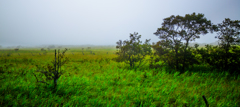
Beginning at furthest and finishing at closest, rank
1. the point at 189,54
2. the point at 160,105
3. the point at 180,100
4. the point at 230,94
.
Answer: the point at 189,54 < the point at 230,94 < the point at 180,100 < the point at 160,105

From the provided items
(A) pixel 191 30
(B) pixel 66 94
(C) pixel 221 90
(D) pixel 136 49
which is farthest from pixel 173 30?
(B) pixel 66 94

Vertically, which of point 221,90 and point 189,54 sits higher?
point 189,54

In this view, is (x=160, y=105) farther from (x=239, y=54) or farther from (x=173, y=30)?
(x=239, y=54)

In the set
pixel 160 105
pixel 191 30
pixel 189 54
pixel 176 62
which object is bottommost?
pixel 160 105

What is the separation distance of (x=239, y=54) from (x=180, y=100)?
28.1 feet

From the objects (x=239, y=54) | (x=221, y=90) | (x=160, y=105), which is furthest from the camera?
(x=239, y=54)

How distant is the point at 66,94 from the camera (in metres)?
6.18

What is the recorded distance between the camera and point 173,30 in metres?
11.3

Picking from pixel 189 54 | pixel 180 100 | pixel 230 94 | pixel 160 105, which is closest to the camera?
pixel 160 105

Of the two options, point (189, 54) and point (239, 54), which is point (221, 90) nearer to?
point (189, 54)

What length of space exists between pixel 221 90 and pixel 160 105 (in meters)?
4.63

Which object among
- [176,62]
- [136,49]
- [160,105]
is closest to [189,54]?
[176,62]

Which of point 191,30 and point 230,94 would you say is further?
point 191,30

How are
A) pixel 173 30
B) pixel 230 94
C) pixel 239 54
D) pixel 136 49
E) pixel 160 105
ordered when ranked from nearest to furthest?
1. pixel 160 105
2. pixel 230 94
3. pixel 239 54
4. pixel 173 30
5. pixel 136 49
